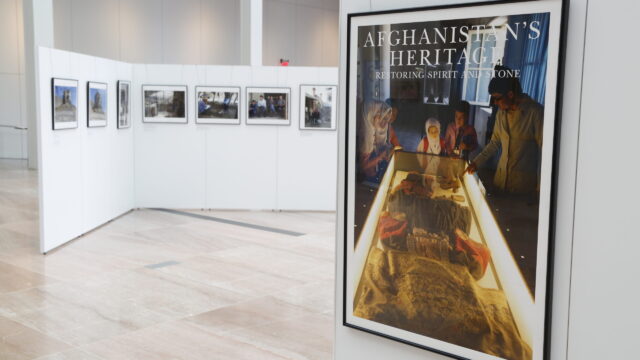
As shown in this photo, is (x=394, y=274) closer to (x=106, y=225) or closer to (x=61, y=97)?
(x=61, y=97)

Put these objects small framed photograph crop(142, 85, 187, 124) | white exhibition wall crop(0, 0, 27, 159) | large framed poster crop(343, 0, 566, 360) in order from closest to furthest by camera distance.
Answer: large framed poster crop(343, 0, 566, 360) < small framed photograph crop(142, 85, 187, 124) < white exhibition wall crop(0, 0, 27, 159)

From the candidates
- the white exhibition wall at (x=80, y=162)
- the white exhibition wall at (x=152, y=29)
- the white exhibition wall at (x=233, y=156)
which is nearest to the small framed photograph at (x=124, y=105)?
the white exhibition wall at (x=80, y=162)

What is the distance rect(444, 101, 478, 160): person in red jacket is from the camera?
11.9ft

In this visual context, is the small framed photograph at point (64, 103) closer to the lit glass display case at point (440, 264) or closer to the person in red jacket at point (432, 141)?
the lit glass display case at point (440, 264)

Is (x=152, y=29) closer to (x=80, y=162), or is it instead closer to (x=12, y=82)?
(x=12, y=82)

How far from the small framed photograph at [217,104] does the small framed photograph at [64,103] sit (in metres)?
4.07

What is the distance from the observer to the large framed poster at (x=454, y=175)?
3.39 metres

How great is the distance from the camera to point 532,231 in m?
3.42

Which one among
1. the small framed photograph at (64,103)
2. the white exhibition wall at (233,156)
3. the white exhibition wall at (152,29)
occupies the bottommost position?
the white exhibition wall at (233,156)

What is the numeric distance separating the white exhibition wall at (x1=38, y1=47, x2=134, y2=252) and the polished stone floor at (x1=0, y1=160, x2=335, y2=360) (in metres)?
0.49

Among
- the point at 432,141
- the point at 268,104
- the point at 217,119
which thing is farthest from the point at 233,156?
the point at 432,141

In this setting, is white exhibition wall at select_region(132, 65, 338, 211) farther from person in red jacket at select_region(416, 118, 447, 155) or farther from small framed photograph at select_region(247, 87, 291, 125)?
person in red jacket at select_region(416, 118, 447, 155)

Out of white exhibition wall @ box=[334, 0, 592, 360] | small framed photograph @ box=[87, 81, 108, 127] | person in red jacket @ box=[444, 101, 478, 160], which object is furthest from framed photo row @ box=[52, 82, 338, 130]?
person in red jacket @ box=[444, 101, 478, 160]

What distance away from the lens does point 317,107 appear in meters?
16.5
